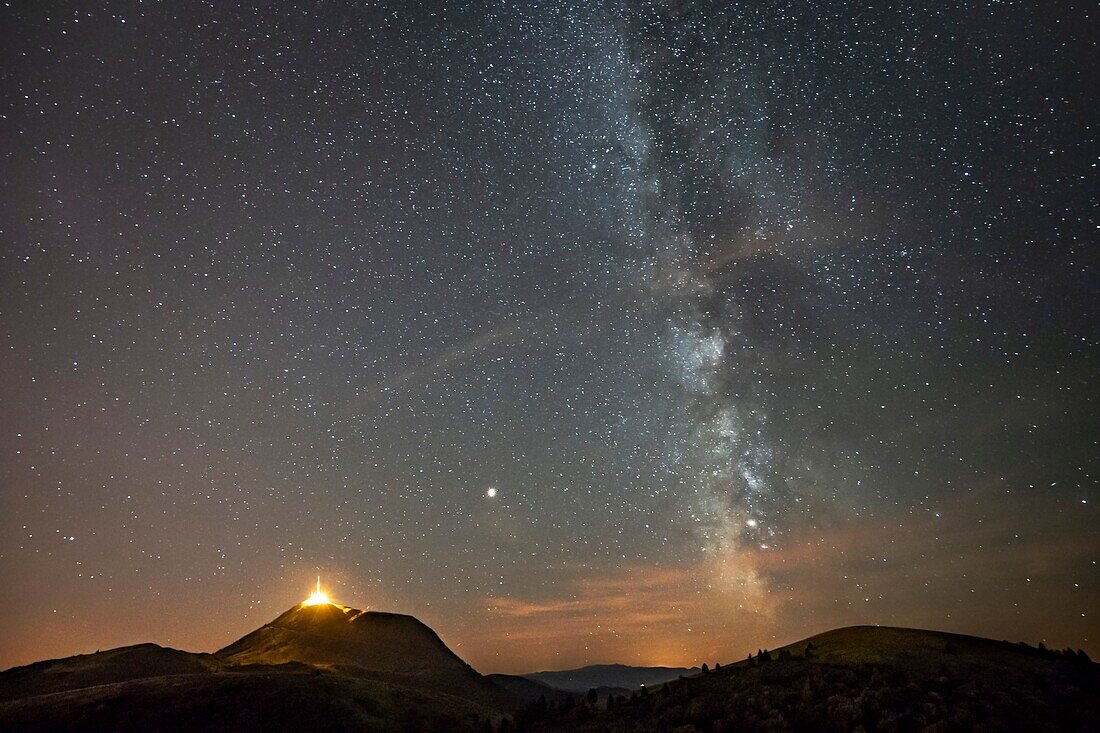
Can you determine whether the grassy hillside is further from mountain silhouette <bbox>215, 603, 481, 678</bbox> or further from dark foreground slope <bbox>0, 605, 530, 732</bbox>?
mountain silhouette <bbox>215, 603, 481, 678</bbox>

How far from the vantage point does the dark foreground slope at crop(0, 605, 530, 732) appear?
32406 millimetres

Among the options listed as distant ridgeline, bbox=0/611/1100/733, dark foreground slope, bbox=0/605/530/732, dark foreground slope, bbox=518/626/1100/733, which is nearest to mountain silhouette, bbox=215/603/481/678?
dark foreground slope, bbox=0/605/530/732

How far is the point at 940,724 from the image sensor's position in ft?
64.7

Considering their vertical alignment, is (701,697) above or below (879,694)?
above

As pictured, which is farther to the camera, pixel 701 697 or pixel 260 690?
pixel 260 690

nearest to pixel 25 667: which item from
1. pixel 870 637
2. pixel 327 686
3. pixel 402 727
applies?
pixel 327 686

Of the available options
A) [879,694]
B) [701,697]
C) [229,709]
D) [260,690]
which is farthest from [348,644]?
[879,694]

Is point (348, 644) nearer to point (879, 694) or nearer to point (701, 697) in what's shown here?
point (701, 697)

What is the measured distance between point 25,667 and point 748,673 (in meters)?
53.8

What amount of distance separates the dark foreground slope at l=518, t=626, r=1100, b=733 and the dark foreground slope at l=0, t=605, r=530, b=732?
1082 cm

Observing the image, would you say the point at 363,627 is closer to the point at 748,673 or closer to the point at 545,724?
the point at 545,724

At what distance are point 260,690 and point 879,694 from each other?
101 feet

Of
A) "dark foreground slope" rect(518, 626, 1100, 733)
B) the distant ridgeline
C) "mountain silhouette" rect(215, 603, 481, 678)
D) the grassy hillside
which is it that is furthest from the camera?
"mountain silhouette" rect(215, 603, 481, 678)

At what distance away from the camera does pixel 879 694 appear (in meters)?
22.6
